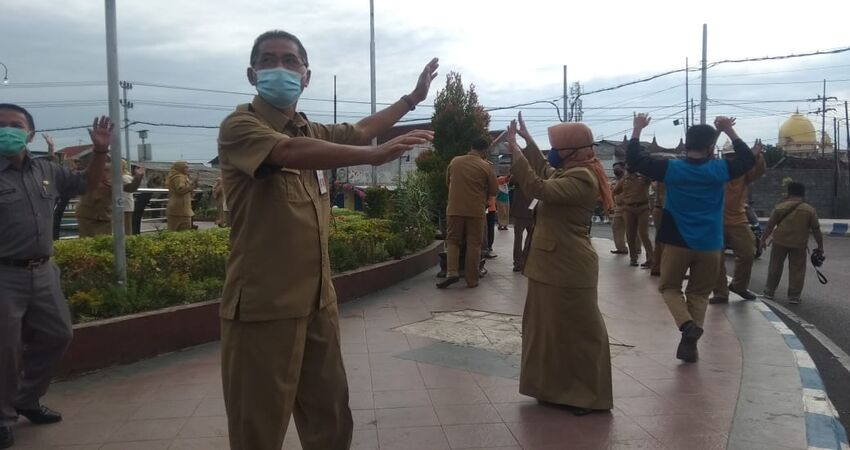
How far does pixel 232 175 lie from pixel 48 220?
6.23 ft

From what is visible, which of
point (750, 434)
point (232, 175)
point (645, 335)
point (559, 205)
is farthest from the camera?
point (645, 335)

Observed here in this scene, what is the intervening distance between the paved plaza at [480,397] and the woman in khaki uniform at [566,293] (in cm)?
17

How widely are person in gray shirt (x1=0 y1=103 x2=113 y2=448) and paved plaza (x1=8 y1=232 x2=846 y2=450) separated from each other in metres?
0.25

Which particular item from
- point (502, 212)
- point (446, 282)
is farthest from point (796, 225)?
point (502, 212)

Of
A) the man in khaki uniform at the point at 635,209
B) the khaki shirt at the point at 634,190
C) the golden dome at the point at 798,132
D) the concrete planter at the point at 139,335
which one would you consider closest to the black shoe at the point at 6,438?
the concrete planter at the point at 139,335

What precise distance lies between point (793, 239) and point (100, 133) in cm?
773

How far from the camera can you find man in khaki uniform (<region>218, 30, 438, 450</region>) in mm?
2418

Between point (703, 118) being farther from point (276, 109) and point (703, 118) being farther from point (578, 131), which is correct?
point (276, 109)

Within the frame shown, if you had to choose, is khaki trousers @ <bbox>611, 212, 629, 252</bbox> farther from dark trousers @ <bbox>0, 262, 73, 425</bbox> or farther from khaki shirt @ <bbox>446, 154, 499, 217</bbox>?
dark trousers @ <bbox>0, 262, 73, 425</bbox>

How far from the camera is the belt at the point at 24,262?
352 cm

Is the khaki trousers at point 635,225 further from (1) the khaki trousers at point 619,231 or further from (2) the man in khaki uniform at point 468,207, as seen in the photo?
(2) the man in khaki uniform at point 468,207

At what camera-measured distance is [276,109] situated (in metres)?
2.60

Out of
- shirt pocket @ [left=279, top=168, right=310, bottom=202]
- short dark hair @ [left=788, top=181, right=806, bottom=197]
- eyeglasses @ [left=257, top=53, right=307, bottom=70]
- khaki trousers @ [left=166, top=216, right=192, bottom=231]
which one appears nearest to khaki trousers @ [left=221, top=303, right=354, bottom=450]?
shirt pocket @ [left=279, top=168, right=310, bottom=202]

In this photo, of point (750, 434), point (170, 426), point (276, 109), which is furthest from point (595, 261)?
point (170, 426)
